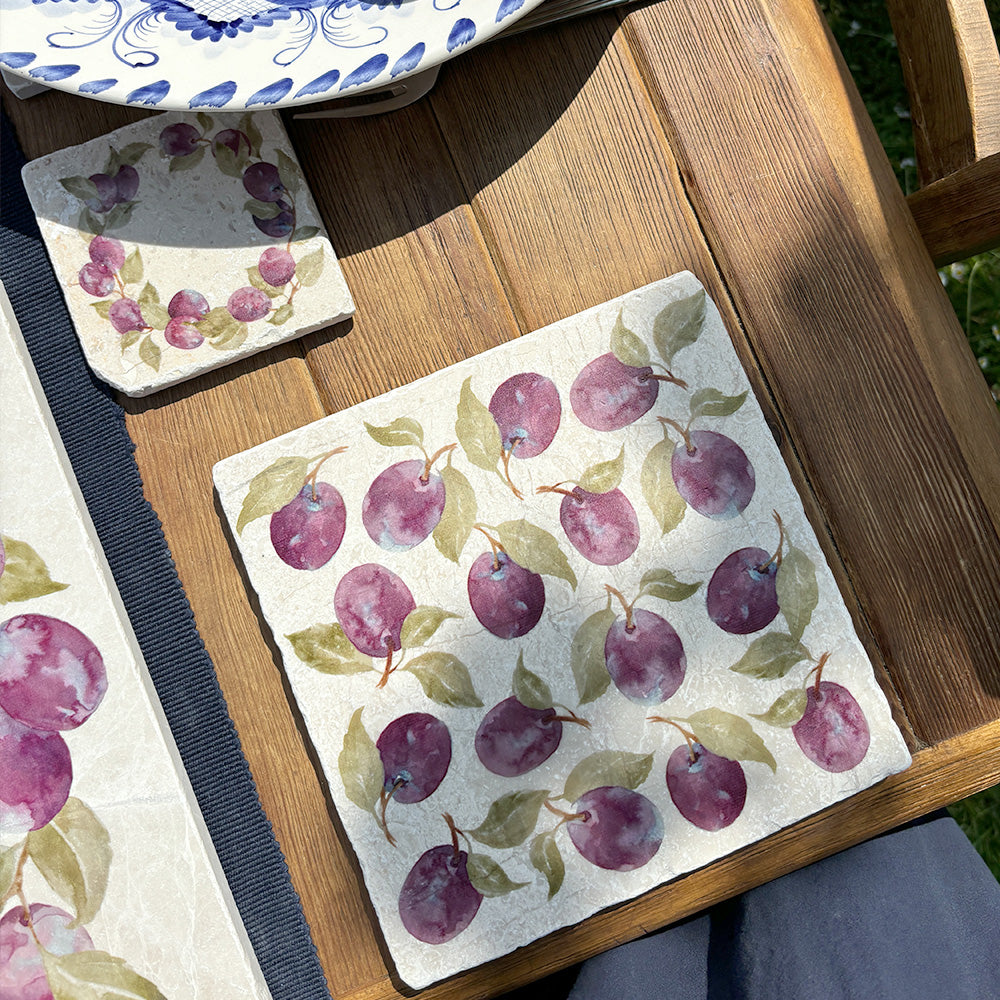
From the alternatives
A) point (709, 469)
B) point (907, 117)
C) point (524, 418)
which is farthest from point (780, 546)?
point (907, 117)

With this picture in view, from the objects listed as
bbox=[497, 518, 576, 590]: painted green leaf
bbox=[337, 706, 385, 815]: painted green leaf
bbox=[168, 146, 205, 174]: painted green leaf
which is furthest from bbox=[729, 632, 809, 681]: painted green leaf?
bbox=[168, 146, 205, 174]: painted green leaf

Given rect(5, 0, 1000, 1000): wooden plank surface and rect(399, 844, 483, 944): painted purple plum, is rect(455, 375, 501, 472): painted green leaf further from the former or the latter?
rect(399, 844, 483, 944): painted purple plum

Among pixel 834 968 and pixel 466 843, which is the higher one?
pixel 466 843

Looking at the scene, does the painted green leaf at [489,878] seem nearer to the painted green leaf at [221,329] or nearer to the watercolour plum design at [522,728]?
the watercolour plum design at [522,728]

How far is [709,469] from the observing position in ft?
1.61

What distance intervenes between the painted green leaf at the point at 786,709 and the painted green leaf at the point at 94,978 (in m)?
0.37

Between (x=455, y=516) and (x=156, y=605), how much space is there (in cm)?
18

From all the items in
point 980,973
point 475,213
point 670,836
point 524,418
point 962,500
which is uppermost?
point 475,213

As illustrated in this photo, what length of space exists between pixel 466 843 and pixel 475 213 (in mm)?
365

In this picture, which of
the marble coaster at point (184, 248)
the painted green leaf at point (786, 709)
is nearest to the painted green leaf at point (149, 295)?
the marble coaster at point (184, 248)

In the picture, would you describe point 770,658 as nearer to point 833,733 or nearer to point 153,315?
point 833,733

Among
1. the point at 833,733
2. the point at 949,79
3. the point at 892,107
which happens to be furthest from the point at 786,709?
the point at 892,107

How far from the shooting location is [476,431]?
50cm

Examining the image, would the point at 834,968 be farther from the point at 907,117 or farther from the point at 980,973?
the point at 907,117
